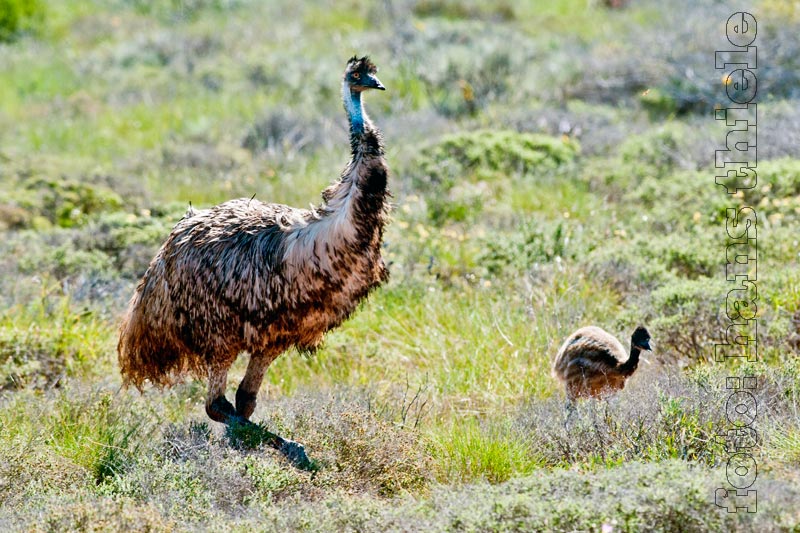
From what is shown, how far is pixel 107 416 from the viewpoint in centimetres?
662

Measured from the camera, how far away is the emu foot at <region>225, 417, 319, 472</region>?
5953 mm

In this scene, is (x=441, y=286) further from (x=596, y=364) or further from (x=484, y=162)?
(x=484, y=162)

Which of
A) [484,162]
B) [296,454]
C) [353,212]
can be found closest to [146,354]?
[296,454]

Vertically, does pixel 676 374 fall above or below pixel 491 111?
below

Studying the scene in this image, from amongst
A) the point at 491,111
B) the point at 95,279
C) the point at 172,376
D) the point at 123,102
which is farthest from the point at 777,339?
the point at 123,102

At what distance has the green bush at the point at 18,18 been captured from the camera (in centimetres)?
2198

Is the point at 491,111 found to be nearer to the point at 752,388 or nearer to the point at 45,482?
the point at 752,388

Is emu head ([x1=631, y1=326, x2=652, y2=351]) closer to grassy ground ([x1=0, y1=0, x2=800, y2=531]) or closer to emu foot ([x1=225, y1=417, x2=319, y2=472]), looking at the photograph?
grassy ground ([x1=0, y1=0, x2=800, y2=531])

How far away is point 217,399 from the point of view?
6.43 m

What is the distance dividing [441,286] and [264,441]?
9.64ft

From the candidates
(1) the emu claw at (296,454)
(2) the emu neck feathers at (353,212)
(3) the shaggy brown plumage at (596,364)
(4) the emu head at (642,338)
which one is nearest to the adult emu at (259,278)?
(2) the emu neck feathers at (353,212)

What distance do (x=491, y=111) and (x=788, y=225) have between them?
5085 millimetres

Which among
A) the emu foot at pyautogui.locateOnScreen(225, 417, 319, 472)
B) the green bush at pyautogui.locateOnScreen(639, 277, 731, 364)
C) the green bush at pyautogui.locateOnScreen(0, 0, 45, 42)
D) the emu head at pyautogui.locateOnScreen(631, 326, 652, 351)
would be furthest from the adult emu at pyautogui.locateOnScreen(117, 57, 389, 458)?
the green bush at pyautogui.locateOnScreen(0, 0, 45, 42)

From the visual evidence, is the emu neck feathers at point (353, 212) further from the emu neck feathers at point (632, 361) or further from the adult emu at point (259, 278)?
the emu neck feathers at point (632, 361)
